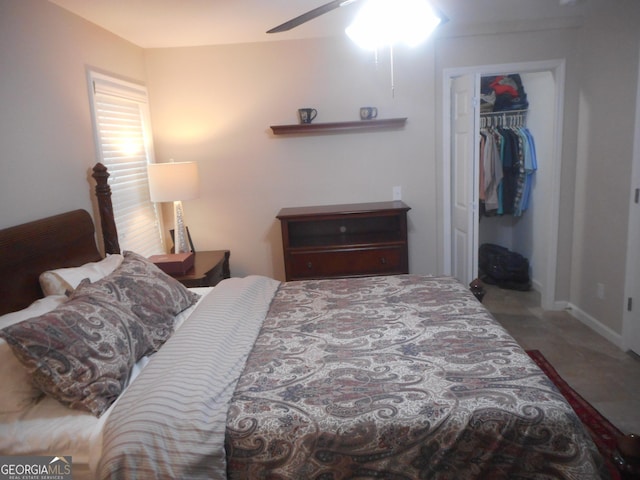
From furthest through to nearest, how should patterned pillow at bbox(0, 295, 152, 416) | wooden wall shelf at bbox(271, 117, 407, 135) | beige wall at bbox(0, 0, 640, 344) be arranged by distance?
wooden wall shelf at bbox(271, 117, 407, 135), beige wall at bbox(0, 0, 640, 344), patterned pillow at bbox(0, 295, 152, 416)

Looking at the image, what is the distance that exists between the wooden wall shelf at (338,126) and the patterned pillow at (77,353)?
2.28 m

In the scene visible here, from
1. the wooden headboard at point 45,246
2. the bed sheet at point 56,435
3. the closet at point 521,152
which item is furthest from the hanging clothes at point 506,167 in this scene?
the bed sheet at point 56,435

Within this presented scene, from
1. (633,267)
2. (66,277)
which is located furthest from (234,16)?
(633,267)

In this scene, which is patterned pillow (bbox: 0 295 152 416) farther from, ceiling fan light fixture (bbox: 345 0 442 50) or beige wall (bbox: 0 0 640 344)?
beige wall (bbox: 0 0 640 344)

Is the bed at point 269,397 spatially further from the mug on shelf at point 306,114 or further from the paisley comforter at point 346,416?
the mug on shelf at point 306,114

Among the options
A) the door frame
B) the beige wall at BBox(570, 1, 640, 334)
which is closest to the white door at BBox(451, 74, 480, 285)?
the beige wall at BBox(570, 1, 640, 334)

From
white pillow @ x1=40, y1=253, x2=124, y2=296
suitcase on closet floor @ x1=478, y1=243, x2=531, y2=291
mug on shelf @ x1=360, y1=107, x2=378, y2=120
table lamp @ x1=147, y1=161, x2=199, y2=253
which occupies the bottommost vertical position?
suitcase on closet floor @ x1=478, y1=243, x2=531, y2=291

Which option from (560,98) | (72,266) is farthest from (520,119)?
(72,266)

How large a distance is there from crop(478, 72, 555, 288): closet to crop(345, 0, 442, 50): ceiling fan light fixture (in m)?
2.29

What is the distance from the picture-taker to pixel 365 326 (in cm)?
206

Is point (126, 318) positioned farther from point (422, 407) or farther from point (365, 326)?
point (422, 407)

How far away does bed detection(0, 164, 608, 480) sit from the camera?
1349 millimetres

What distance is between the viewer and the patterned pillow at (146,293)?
1.95 meters

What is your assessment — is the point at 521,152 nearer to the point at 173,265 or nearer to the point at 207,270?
the point at 207,270
